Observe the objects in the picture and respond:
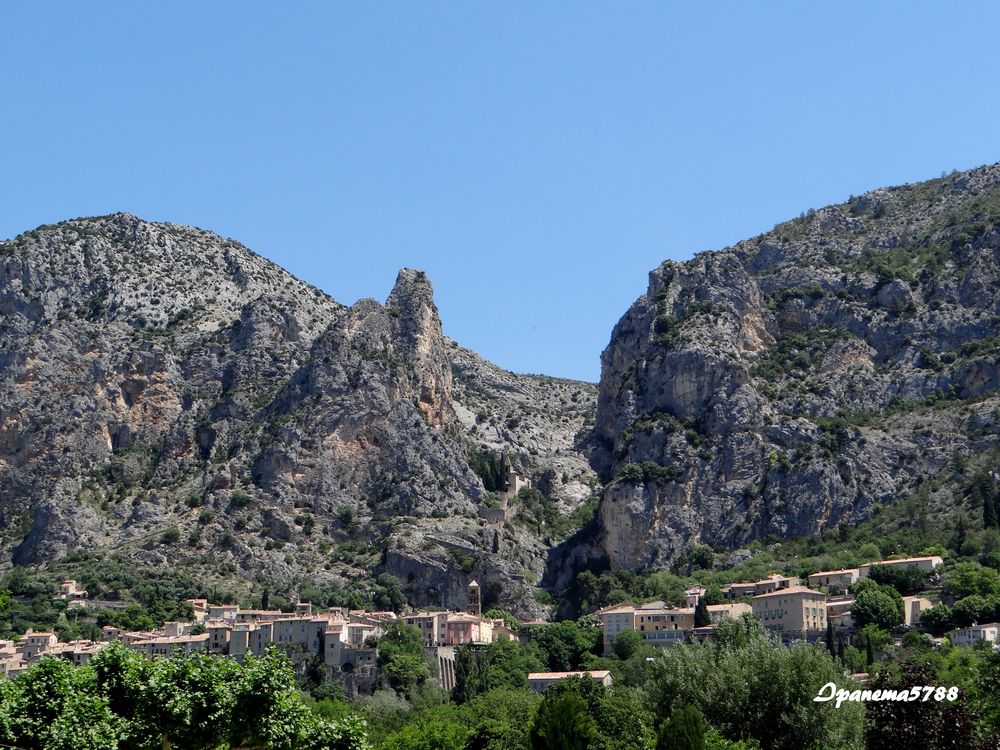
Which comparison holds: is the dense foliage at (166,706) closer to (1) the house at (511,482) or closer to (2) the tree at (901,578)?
(2) the tree at (901,578)

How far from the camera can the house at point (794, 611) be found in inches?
5002

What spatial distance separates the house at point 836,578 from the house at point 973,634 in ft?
56.4

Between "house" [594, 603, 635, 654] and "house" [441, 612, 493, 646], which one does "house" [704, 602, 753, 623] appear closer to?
"house" [594, 603, 635, 654]

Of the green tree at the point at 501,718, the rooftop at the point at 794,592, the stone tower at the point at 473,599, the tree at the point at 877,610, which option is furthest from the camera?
the stone tower at the point at 473,599

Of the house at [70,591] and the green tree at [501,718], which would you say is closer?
the green tree at [501,718]

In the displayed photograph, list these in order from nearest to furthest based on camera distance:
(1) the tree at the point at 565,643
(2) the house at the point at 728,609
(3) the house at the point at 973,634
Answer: (3) the house at the point at 973,634 → (2) the house at the point at 728,609 → (1) the tree at the point at 565,643

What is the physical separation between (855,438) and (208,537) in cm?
6812

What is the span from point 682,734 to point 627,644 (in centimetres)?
7445

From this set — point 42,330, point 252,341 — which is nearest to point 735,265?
point 252,341

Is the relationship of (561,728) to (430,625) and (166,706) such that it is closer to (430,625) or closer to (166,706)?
(166,706)

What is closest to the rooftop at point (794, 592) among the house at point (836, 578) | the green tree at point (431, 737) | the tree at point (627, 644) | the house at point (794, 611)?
the house at point (794, 611)

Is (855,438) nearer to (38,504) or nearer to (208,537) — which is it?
(208,537)

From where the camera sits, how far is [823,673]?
65.4 m

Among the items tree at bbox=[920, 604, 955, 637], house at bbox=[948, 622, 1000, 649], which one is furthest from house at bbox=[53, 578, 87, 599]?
house at bbox=[948, 622, 1000, 649]
